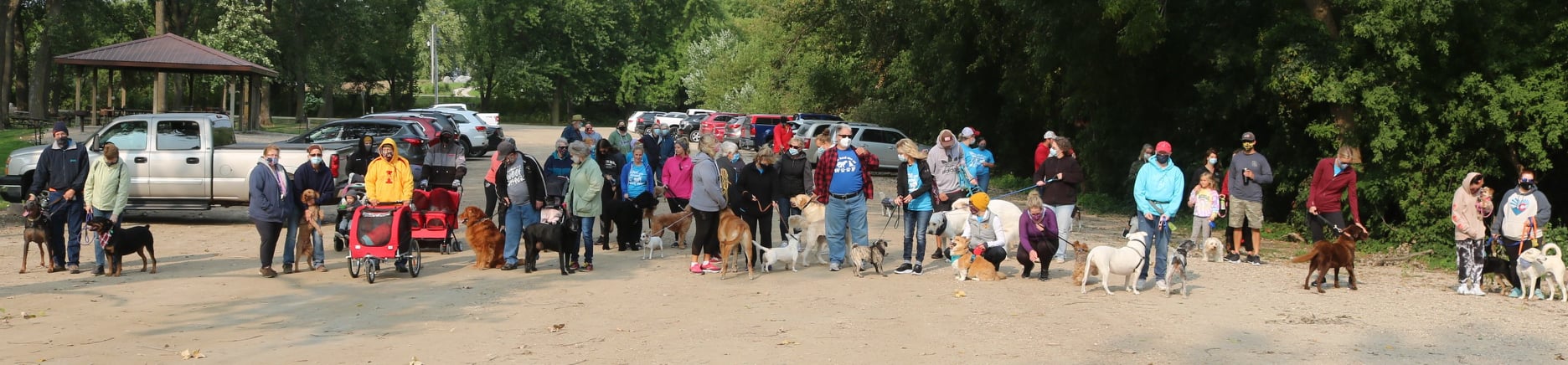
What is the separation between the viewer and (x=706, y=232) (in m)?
12.2

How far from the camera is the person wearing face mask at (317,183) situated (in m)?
12.2

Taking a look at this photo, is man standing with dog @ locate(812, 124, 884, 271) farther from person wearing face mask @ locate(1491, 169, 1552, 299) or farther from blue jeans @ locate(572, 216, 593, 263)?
person wearing face mask @ locate(1491, 169, 1552, 299)

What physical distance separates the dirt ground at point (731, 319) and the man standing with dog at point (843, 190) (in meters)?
0.38

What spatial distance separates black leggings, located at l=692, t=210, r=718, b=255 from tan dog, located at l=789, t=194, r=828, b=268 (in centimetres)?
93

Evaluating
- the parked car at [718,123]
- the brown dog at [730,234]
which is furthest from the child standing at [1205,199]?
Result: the parked car at [718,123]

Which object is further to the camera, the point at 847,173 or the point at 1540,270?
the point at 847,173

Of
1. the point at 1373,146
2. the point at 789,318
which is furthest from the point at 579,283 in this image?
the point at 1373,146

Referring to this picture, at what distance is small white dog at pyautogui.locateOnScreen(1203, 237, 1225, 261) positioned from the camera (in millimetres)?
13477

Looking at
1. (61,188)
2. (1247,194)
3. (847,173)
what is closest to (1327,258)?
(1247,194)

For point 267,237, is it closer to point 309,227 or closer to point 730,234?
point 309,227

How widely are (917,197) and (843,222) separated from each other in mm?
770

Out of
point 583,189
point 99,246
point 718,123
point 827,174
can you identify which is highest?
point 718,123

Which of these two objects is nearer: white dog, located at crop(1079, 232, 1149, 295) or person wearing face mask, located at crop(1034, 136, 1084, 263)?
white dog, located at crop(1079, 232, 1149, 295)

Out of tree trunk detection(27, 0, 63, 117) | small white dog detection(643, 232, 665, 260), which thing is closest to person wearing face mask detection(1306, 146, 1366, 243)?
small white dog detection(643, 232, 665, 260)
